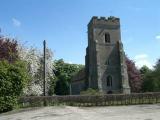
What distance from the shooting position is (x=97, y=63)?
62.1 meters

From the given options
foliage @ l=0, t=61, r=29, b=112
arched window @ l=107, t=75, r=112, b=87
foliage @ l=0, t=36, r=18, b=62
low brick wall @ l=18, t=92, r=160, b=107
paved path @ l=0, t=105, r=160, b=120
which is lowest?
paved path @ l=0, t=105, r=160, b=120

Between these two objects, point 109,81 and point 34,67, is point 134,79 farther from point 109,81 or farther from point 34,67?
point 34,67

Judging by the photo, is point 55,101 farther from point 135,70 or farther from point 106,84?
point 135,70

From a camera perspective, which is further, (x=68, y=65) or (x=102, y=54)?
(x=68, y=65)

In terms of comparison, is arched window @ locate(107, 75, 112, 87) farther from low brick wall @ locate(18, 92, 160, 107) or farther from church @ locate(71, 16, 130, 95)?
low brick wall @ locate(18, 92, 160, 107)

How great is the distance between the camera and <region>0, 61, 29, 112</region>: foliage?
29.7 meters

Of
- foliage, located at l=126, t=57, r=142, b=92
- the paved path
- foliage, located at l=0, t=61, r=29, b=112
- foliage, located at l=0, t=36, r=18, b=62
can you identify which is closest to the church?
foliage, located at l=126, t=57, r=142, b=92

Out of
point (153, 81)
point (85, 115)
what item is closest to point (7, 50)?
point (85, 115)

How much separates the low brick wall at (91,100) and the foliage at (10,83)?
3.95m

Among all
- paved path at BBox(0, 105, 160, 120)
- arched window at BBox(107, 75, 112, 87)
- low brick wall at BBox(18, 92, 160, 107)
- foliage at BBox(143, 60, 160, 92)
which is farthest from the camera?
foliage at BBox(143, 60, 160, 92)

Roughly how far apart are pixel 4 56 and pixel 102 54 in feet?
94.4

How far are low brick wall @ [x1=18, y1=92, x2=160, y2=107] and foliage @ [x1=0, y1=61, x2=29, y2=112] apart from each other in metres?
3.95

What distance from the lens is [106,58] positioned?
209 ft

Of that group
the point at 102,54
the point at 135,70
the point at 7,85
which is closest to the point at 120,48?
the point at 102,54
